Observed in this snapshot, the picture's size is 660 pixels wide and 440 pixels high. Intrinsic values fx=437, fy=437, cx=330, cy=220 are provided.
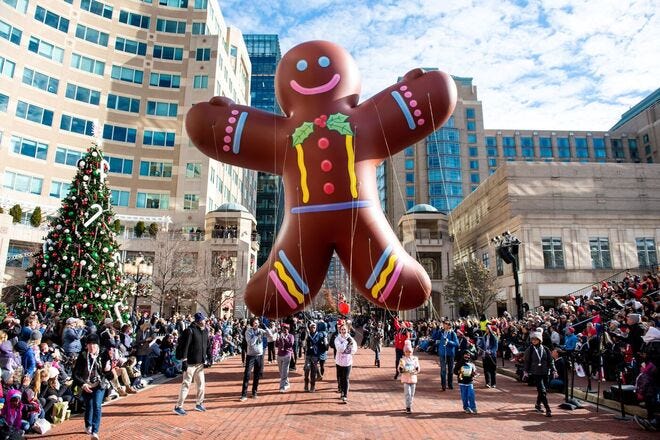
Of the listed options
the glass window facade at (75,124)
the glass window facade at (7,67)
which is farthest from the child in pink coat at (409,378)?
the glass window facade at (7,67)

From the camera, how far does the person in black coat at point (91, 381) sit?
6.66m

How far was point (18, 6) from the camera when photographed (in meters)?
35.4

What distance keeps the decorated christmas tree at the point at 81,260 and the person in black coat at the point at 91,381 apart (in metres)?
6.67


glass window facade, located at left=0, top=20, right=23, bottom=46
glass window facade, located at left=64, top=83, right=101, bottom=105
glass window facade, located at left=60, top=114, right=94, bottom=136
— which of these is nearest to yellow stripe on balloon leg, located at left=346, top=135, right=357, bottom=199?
glass window facade, located at left=60, top=114, right=94, bottom=136

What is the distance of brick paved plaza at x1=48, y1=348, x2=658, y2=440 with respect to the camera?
7.18 metres

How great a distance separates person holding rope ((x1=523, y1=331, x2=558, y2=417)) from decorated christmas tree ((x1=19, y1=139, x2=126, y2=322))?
38.3 ft

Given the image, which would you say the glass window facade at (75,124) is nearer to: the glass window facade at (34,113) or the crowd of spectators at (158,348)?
the glass window facade at (34,113)

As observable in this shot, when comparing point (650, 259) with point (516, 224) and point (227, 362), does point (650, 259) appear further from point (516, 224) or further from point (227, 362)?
point (227, 362)

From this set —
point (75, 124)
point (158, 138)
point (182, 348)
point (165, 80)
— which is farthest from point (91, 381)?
point (165, 80)

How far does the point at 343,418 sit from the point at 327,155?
4.86 metres

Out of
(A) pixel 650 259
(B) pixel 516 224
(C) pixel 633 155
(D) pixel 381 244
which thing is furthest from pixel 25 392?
(C) pixel 633 155

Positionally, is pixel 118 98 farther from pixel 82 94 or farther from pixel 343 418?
pixel 343 418

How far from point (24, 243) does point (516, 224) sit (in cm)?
3688

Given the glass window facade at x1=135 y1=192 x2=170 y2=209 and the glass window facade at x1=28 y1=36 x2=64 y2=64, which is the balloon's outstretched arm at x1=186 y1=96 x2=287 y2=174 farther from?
the glass window facade at x1=28 y1=36 x2=64 y2=64
